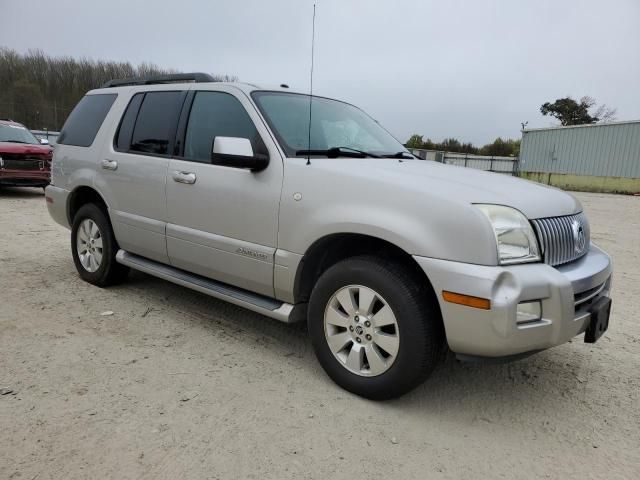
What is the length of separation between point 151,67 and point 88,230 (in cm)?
4393

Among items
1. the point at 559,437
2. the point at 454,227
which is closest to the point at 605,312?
the point at 559,437

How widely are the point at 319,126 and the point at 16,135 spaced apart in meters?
11.1

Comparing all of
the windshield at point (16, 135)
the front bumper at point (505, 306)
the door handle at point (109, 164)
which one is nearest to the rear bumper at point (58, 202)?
the door handle at point (109, 164)

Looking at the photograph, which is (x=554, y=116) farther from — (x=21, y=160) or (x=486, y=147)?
(x=21, y=160)

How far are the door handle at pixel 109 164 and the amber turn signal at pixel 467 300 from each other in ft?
10.5

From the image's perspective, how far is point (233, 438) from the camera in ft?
8.21

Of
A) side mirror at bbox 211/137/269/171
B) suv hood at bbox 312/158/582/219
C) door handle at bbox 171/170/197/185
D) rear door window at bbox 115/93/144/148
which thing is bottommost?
door handle at bbox 171/170/197/185

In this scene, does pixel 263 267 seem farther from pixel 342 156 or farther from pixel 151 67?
pixel 151 67

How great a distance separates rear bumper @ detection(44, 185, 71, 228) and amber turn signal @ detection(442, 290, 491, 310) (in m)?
4.07

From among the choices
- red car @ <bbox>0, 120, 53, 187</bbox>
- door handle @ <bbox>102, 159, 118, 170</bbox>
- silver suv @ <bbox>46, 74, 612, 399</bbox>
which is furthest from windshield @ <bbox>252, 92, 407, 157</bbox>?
red car @ <bbox>0, 120, 53, 187</bbox>

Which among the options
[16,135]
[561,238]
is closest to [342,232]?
[561,238]

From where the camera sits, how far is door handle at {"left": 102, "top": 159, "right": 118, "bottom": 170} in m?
4.39

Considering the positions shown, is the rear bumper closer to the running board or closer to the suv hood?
the running board

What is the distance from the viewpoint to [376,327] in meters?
2.80
